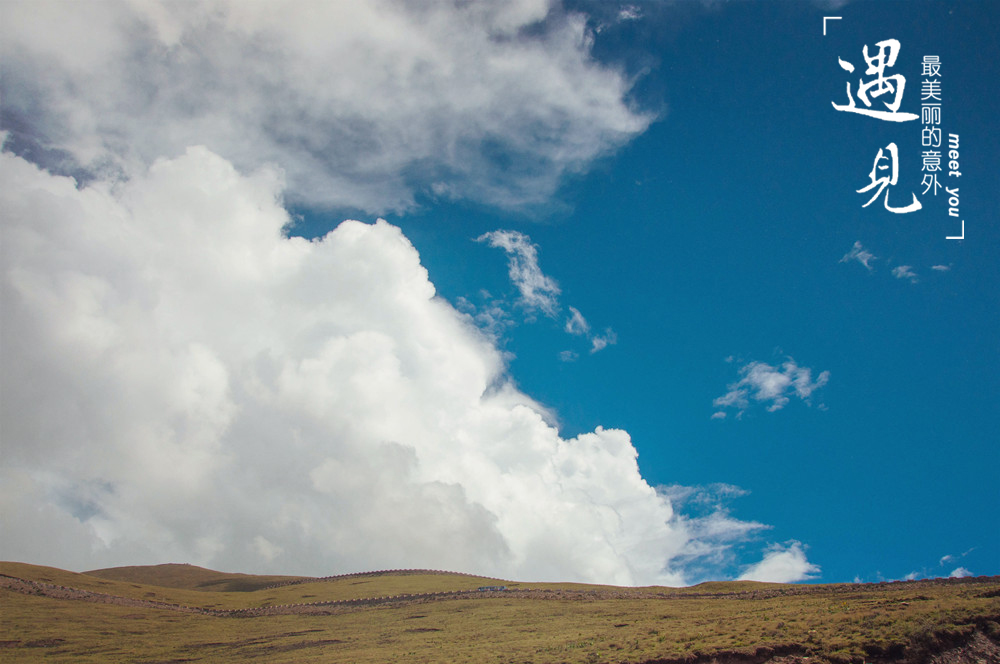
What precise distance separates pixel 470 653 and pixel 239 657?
33445 millimetres

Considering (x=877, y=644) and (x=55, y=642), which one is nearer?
(x=877, y=644)

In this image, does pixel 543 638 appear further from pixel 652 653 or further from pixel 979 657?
pixel 979 657

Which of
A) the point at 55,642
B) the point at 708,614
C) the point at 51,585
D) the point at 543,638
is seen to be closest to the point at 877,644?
the point at 708,614

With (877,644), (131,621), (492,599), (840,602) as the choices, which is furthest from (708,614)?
(131,621)

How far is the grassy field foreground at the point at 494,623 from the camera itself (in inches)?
1510

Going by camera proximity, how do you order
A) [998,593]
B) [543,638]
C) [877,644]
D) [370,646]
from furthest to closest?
[370,646], [543,638], [998,593], [877,644]

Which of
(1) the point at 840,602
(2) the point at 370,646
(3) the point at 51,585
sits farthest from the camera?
(3) the point at 51,585

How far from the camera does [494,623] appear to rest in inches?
2938

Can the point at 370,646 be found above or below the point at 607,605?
below

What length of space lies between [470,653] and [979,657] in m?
40.7

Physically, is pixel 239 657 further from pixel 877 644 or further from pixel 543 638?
pixel 877 644

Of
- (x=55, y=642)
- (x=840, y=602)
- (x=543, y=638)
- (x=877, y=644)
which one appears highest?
(x=840, y=602)

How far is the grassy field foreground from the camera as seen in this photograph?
3834 cm

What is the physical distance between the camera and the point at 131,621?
93625 millimetres
